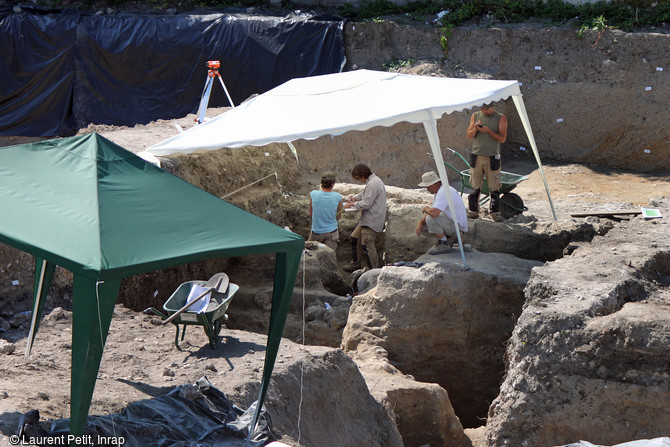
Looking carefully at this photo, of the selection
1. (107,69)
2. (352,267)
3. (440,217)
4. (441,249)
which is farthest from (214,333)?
(107,69)

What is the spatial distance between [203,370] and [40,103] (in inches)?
466

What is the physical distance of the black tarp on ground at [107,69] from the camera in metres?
16.1

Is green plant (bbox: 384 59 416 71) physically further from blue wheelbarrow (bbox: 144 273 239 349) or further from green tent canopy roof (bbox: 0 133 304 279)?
green tent canopy roof (bbox: 0 133 304 279)

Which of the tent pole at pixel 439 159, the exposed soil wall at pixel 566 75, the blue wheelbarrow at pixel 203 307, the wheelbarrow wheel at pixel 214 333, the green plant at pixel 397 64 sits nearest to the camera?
the blue wheelbarrow at pixel 203 307

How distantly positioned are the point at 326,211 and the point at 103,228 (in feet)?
17.0

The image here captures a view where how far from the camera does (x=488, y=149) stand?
998 cm

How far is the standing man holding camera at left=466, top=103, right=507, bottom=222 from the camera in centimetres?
991

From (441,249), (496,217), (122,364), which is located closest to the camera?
(122,364)

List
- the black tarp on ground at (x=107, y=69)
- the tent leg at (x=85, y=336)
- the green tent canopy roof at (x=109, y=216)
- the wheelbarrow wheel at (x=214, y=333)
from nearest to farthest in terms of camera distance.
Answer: the tent leg at (x=85, y=336) → the green tent canopy roof at (x=109, y=216) → the wheelbarrow wheel at (x=214, y=333) → the black tarp on ground at (x=107, y=69)

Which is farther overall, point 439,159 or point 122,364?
point 439,159

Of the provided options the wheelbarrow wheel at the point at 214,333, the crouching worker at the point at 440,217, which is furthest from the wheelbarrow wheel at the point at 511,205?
the wheelbarrow wheel at the point at 214,333

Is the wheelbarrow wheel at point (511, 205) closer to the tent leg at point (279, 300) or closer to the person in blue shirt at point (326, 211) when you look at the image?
the person in blue shirt at point (326, 211)

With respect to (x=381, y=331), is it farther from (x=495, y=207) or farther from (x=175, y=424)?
(x=175, y=424)

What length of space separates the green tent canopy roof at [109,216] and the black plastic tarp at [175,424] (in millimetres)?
1092
